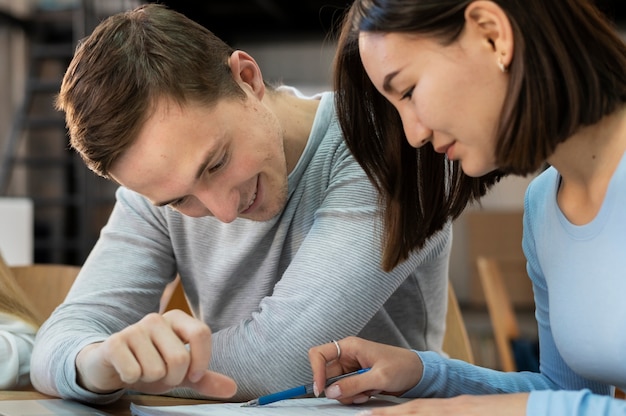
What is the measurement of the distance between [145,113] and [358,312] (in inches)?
14.5

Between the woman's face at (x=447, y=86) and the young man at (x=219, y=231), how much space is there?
26 cm

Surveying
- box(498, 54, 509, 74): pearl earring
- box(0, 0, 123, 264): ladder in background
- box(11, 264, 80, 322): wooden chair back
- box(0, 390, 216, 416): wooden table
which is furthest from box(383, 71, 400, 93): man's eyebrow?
box(0, 0, 123, 264): ladder in background

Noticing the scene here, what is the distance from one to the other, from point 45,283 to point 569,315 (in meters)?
1.01

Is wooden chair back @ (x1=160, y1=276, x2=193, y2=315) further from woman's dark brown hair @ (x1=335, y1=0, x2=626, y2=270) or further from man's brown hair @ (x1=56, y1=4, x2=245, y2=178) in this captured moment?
woman's dark brown hair @ (x1=335, y1=0, x2=626, y2=270)

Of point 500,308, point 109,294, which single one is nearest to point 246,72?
point 109,294

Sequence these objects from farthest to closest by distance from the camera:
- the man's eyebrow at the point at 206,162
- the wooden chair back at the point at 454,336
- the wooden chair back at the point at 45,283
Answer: the wooden chair back at the point at 45,283 < the wooden chair back at the point at 454,336 < the man's eyebrow at the point at 206,162

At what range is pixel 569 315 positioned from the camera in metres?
1.00

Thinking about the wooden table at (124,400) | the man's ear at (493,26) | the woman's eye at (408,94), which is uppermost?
the man's ear at (493,26)

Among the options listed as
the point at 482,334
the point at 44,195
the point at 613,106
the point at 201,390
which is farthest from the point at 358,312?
the point at 44,195

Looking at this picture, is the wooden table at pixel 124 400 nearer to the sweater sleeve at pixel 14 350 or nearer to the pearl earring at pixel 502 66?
the sweater sleeve at pixel 14 350

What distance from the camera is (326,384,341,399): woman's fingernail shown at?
0.98m

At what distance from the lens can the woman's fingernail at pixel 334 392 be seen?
0.98 m

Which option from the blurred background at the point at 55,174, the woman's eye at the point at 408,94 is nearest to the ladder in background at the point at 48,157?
the blurred background at the point at 55,174

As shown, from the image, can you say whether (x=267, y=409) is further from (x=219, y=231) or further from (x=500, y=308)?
(x=500, y=308)
